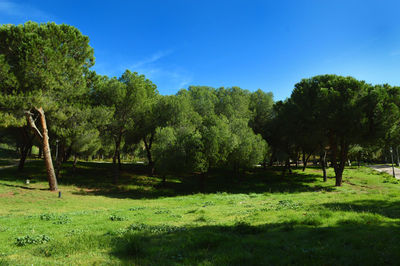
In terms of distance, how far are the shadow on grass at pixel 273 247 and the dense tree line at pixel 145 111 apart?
23.7m

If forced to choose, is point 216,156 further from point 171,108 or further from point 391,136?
point 391,136

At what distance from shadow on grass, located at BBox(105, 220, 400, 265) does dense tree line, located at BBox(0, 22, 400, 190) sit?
2366cm

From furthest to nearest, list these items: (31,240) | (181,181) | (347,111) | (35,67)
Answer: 1. (181,181)
2. (347,111)
3. (35,67)
4. (31,240)

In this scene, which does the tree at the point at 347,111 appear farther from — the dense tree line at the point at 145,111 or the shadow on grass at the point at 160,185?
the shadow on grass at the point at 160,185

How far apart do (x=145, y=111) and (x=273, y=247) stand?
3790cm

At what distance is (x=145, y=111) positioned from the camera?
4212 centimetres

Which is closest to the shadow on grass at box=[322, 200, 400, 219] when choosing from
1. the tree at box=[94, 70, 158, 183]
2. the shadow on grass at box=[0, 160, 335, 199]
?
the shadow on grass at box=[0, 160, 335, 199]

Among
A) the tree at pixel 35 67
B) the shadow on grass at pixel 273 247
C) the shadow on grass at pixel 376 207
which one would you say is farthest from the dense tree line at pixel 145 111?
the shadow on grass at pixel 273 247

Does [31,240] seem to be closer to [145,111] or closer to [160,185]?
[160,185]

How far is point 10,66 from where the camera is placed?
27.6 metres

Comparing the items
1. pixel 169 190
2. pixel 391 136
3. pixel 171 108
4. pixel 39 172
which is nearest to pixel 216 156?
pixel 169 190

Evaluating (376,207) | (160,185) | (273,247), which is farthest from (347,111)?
(273,247)

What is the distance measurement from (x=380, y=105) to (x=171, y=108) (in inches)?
1193

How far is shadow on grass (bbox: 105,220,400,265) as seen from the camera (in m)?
5.70
